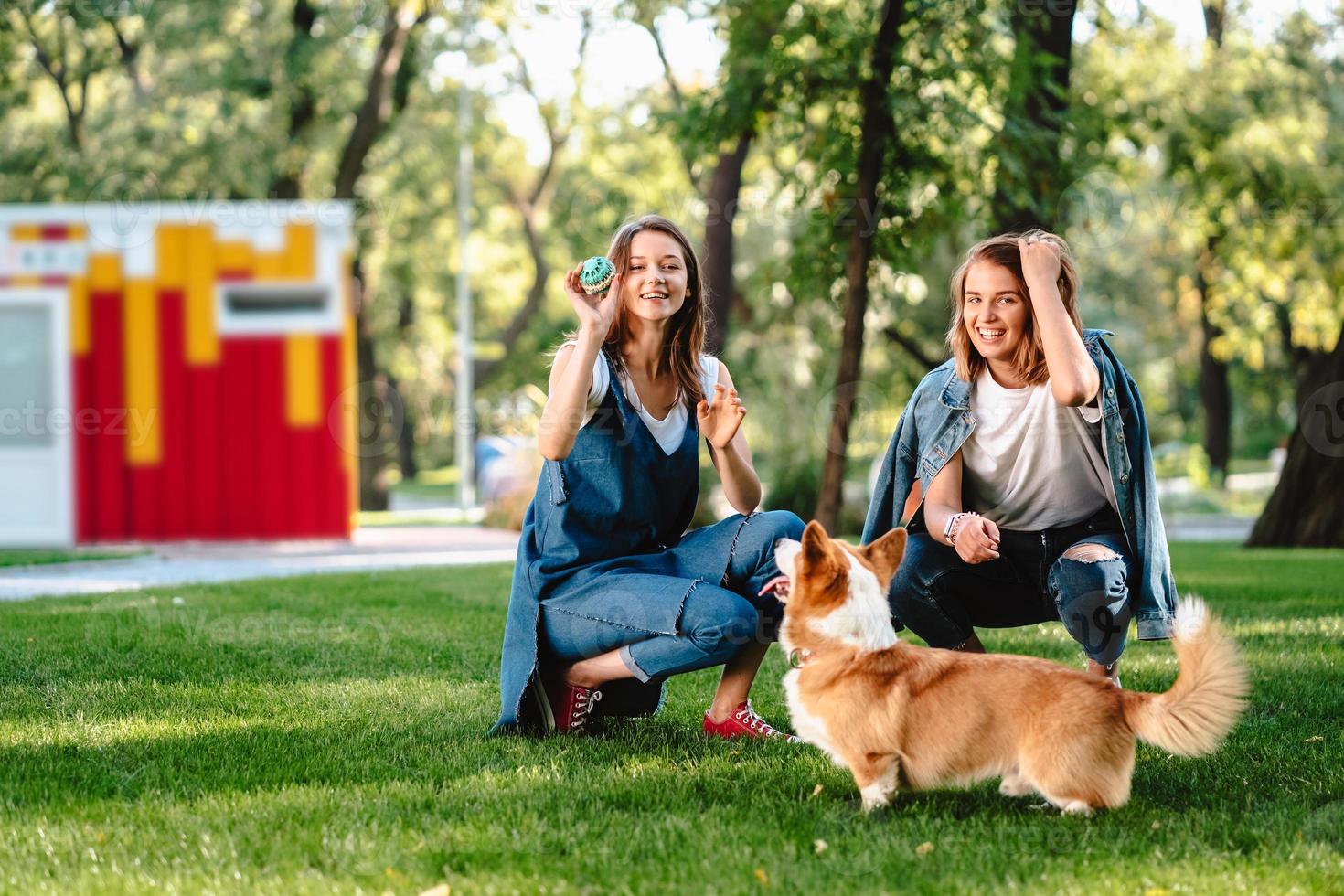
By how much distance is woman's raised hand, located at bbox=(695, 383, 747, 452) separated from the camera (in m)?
4.13

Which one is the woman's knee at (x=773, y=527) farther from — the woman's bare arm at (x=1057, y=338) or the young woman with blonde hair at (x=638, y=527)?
the woman's bare arm at (x=1057, y=338)

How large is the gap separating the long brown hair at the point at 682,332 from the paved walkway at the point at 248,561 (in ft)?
17.3

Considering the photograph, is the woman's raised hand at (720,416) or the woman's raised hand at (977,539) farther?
the woman's raised hand at (720,416)

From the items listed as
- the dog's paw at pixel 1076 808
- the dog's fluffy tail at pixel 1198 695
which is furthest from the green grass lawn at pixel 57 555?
the dog's fluffy tail at pixel 1198 695

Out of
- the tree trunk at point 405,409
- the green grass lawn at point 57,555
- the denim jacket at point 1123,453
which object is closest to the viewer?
the denim jacket at point 1123,453

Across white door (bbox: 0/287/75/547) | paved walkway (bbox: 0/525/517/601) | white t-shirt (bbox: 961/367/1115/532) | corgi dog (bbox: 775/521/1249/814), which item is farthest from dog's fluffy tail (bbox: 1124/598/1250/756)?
white door (bbox: 0/287/75/547)

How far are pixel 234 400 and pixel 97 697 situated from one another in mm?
8474

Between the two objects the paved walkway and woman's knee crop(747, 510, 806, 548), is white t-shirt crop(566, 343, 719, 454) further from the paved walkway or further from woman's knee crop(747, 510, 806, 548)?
the paved walkway

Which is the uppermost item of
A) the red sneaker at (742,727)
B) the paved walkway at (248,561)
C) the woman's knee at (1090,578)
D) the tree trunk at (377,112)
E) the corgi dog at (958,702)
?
the tree trunk at (377,112)

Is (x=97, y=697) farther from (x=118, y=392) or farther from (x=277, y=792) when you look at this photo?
(x=118, y=392)

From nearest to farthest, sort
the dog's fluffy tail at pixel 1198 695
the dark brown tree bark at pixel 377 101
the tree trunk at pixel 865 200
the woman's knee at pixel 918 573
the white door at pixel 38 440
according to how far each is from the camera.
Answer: the dog's fluffy tail at pixel 1198 695
the woman's knee at pixel 918 573
the tree trunk at pixel 865 200
the white door at pixel 38 440
the dark brown tree bark at pixel 377 101

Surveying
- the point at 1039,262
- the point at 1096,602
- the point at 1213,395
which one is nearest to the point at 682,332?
the point at 1039,262

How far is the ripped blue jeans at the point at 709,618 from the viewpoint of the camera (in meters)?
4.02

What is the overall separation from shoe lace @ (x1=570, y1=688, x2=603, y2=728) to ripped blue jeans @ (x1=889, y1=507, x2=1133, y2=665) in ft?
3.40
